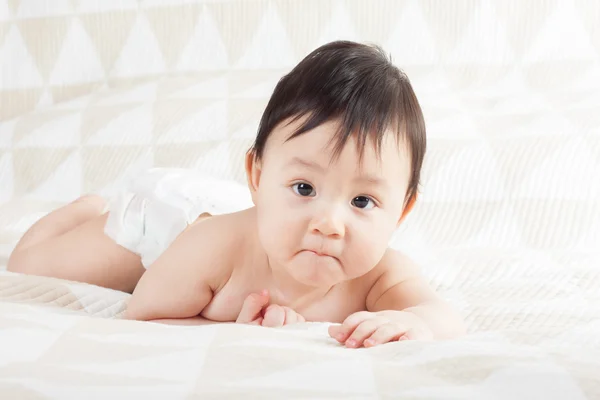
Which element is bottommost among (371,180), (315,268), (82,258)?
(82,258)

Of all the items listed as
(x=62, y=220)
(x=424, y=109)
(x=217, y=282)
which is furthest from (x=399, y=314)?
(x=424, y=109)

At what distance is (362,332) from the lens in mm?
898

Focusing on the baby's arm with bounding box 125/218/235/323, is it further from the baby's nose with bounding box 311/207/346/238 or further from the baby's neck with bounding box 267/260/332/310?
the baby's nose with bounding box 311/207/346/238

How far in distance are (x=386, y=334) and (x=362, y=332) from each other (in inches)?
1.5

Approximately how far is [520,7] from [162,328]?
5.06ft

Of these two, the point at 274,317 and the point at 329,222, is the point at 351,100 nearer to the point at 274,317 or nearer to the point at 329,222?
the point at 329,222

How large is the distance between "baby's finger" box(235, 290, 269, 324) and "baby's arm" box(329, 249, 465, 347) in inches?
6.2

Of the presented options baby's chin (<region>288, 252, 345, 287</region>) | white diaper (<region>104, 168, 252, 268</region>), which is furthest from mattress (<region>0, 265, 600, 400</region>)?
white diaper (<region>104, 168, 252, 268</region>)

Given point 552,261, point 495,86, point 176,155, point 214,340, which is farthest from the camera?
point 495,86

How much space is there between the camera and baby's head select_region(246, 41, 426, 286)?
100 cm

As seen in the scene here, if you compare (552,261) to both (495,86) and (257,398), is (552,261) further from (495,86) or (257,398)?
(257,398)

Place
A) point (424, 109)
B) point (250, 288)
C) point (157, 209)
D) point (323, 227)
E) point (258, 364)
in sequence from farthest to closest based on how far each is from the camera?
point (424, 109) < point (157, 209) < point (250, 288) < point (323, 227) < point (258, 364)

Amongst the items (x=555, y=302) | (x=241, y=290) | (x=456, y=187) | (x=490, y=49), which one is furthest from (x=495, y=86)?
(x=241, y=290)

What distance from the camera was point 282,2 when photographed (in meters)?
2.14
